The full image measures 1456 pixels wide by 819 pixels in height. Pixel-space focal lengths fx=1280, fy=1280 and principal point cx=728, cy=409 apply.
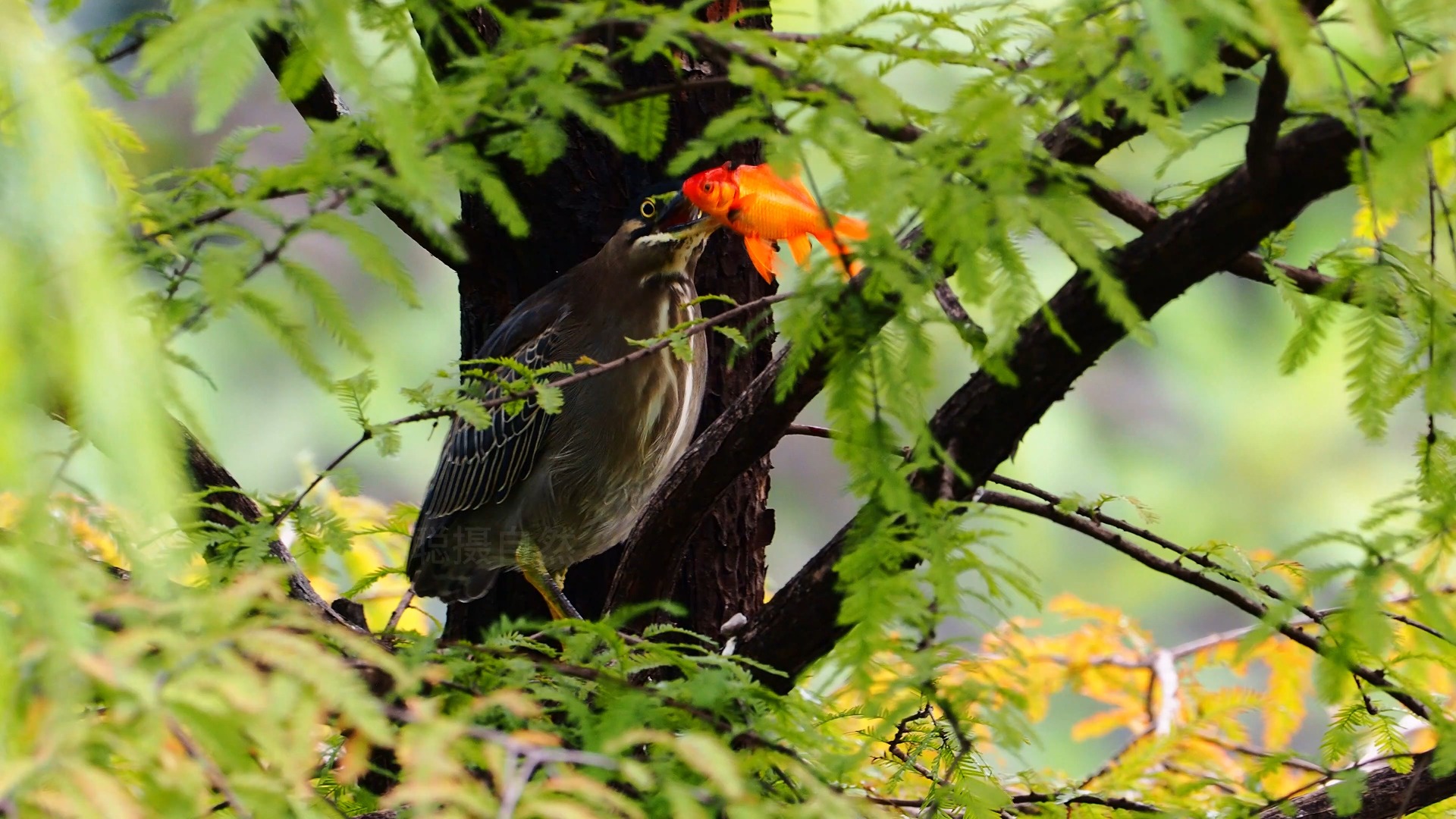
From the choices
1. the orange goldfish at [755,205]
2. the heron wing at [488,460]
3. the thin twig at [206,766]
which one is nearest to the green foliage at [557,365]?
the thin twig at [206,766]

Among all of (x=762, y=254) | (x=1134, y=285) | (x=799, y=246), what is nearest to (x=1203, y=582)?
(x=1134, y=285)

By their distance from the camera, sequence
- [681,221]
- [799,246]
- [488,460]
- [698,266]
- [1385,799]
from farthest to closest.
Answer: [488,460] → [698,266] → [681,221] → [799,246] → [1385,799]

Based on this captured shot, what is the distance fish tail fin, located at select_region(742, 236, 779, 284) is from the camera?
6.57 ft

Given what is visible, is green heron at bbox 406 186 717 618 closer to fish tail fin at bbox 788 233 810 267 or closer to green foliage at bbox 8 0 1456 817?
fish tail fin at bbox 788 233 810 267

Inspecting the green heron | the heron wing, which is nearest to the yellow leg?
the green heron

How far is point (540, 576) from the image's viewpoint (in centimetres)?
232

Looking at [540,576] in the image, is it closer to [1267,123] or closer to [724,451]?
[724,451]

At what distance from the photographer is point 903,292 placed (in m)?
0.89

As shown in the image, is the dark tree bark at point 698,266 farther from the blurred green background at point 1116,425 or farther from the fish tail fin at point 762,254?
the blurred green background at point 1116,425

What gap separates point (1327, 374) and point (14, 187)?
7.31 m

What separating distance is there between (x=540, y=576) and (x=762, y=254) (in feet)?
2.42

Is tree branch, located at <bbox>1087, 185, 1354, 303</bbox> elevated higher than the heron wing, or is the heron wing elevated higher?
tree branch, located at <bbox>1087, 185, 1354, 303</bbox>

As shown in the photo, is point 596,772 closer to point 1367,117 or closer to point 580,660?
point 580,660

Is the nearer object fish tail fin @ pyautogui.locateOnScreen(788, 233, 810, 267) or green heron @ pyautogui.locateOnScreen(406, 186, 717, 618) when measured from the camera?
fish tail fin @ pyautogui.locateOnScreen(788, 233, 810, 267)
